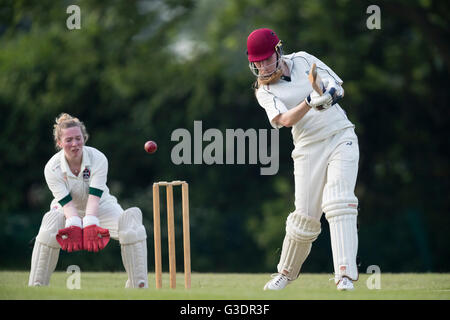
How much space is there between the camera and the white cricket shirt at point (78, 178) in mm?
5277

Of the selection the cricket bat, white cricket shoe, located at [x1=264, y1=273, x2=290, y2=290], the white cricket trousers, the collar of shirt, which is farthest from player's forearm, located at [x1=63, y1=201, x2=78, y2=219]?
the cricket bat

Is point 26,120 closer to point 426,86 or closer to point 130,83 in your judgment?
point 130,83

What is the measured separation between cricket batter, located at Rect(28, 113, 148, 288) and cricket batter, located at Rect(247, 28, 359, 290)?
35.6 inches

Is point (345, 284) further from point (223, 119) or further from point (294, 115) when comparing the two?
point (223, 119)

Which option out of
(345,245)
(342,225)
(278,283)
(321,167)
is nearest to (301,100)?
(321,167)

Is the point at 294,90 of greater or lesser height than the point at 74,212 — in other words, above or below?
above

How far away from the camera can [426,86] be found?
12773 mm

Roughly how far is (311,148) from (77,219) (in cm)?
154

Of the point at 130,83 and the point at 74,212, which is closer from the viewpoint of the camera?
the point at 74,212

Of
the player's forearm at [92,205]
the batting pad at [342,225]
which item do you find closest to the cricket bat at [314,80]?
the batting pad at [342,225]

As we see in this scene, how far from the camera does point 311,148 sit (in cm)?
505

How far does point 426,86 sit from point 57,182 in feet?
28.6

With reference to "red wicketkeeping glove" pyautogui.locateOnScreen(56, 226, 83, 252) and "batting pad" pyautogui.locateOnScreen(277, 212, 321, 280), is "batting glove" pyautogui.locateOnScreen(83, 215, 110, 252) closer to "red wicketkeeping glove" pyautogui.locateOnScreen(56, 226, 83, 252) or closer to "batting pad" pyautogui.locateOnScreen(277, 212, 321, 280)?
"red wicketkeeping glove" pyautogui.locateOnScreen(56, 226, 83, 252)
